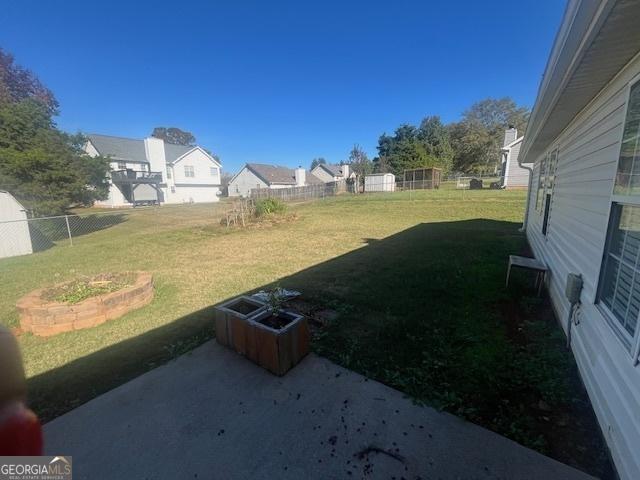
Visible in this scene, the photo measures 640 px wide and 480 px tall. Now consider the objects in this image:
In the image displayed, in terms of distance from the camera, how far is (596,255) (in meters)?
2.71

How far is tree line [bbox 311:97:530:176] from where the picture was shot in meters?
38.8

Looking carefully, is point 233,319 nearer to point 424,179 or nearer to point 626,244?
point 626,244

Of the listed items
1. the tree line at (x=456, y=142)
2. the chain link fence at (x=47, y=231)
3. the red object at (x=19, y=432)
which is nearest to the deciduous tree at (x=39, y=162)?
the chain link fence at (x=47, y=231)

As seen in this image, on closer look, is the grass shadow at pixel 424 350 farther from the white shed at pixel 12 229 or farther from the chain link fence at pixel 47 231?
the white shed at pixel 12 229

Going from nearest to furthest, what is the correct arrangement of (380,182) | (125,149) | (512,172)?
(512,172) → (125,149) → (380,182)

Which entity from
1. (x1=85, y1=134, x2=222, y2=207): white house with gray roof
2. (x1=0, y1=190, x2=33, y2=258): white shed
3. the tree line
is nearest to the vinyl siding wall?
(x1=0, y1=190, x2=33, y2=258): white shed

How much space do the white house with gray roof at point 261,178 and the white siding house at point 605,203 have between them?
31.9 m

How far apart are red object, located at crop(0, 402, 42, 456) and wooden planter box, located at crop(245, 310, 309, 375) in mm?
2063

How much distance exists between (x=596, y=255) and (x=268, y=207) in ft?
42.5

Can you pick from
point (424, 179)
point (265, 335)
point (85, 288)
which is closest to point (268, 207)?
point (85, 288)

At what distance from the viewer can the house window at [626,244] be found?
204cm

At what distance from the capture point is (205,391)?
253 centimetres

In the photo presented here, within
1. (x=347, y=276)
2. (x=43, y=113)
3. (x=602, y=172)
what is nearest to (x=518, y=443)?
(x=602, y=172)

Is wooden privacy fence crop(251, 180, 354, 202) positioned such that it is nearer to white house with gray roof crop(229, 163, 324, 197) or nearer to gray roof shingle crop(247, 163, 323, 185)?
white house with gray roof crop(229, 163, 324, 197)
